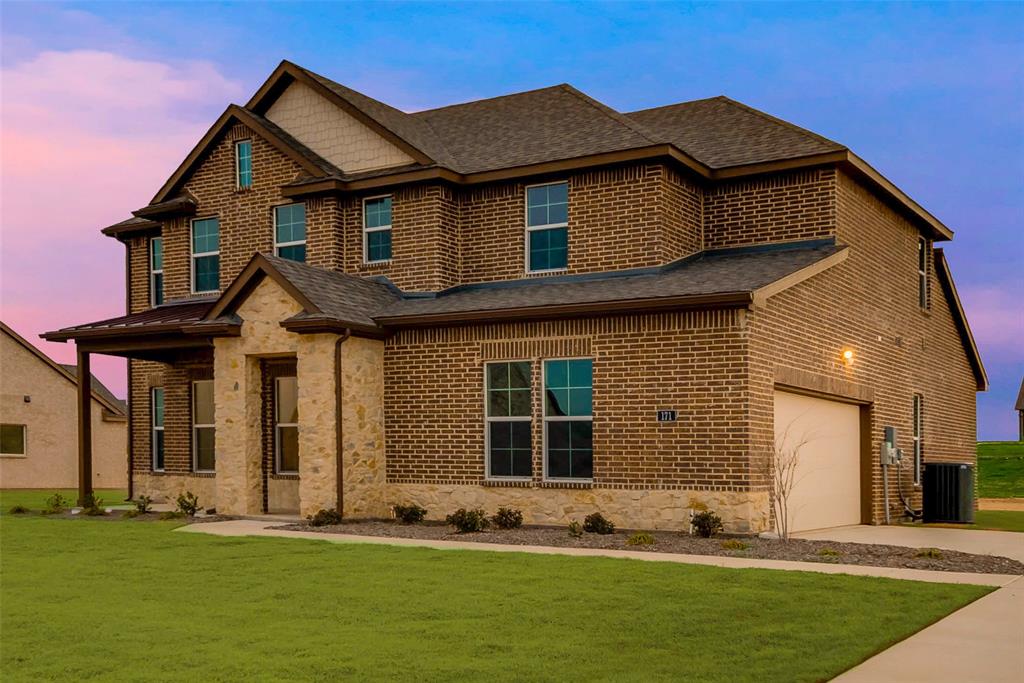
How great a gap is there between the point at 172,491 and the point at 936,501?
1651 centimetres

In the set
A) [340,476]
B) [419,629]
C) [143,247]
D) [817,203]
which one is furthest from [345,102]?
[419,629]

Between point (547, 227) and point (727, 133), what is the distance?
475 centimetres

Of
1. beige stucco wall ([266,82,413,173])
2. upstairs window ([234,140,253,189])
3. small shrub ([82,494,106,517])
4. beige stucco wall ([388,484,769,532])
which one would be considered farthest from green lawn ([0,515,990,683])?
upstairs window ([234,140,253,189])

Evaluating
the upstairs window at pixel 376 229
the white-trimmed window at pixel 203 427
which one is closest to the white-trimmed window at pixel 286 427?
the white-trimmed window at pixel 203 427

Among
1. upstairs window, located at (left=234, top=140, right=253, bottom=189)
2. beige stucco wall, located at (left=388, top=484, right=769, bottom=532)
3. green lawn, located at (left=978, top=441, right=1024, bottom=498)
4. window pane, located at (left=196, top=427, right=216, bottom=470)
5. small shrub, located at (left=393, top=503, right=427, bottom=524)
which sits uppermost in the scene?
upstairs window, located at (left=234, top=140, right=253, bottom=189)

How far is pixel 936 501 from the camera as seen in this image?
21.3 meters

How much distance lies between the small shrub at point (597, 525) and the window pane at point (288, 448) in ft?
23.4

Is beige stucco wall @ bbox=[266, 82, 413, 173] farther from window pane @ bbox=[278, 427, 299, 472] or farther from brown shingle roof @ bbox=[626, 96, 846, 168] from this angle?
brown shingle roof @ bbox=[626, 96, 846, 168]

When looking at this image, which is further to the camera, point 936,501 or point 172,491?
point 172,491

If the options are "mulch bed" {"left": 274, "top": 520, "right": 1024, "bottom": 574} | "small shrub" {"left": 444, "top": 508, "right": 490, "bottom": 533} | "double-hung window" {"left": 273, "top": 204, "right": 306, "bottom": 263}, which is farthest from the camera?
"double-hung window" {"left": 273, "top": 204, "right": 306, "bottom": 263}

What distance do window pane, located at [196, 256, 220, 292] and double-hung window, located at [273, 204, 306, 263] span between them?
5.96 ft

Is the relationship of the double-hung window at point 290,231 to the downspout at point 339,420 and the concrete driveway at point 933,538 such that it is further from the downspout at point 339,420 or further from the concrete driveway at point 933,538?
the concrete driveway at point 933,538

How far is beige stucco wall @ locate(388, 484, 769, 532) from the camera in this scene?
16141 mm

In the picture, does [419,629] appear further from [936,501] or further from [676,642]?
[936,501]
